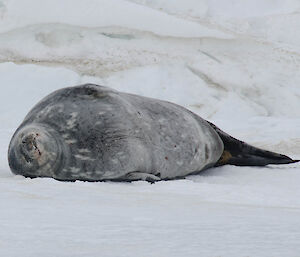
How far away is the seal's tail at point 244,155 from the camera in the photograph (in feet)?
12.4

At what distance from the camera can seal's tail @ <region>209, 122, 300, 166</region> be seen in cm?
377

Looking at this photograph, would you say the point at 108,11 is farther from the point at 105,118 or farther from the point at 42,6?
the point at 105,118

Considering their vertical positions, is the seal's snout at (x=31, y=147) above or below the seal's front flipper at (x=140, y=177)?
above

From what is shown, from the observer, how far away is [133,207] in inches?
74.5

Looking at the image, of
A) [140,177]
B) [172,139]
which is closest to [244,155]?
[172,139]

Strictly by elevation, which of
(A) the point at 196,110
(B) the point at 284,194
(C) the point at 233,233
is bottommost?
(A) the point at 196,110

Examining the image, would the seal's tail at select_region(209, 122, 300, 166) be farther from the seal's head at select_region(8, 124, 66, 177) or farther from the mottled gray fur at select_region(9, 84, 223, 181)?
the seal's head at select_region(8, 124, 66, 177)

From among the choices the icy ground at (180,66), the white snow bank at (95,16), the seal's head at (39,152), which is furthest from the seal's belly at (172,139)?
the white snow bank at (95,16)

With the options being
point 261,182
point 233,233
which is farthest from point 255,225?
point 261,182

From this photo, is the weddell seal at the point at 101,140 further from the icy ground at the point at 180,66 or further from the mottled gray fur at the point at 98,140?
the icy ground at the point at 180,66

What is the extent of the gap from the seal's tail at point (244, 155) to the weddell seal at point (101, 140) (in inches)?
19.3

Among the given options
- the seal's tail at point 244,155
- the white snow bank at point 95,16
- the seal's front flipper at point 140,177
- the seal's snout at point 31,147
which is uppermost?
the white snow bank at point 95,16

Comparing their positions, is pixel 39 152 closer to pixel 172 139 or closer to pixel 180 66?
pixel 172 139

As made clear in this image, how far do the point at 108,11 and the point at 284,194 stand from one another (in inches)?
169
